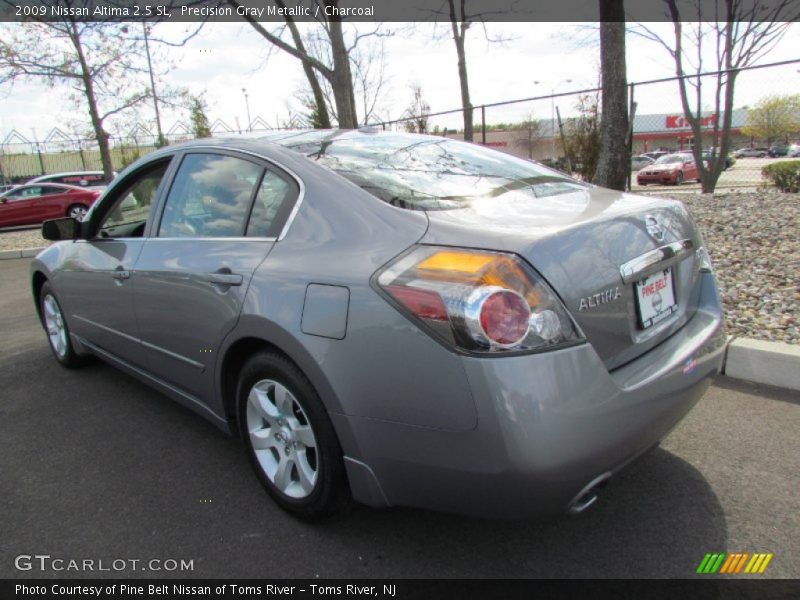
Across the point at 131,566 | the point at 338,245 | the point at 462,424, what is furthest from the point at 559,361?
the point at 131,566

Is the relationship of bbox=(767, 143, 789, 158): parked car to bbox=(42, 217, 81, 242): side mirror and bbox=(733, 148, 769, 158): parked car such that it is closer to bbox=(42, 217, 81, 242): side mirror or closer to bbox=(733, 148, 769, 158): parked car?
bbox=(733, 148, 769, 158): parked car

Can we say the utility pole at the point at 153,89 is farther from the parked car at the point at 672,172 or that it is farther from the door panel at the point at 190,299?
the parked car at the point at 672,172

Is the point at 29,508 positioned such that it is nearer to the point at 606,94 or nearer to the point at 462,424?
the point at 462,424

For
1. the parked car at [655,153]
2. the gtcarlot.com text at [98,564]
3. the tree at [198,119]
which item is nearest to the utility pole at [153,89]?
the tree at [198,119]

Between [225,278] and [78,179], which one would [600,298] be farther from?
[78,179]

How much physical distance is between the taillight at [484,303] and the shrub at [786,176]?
10.2m

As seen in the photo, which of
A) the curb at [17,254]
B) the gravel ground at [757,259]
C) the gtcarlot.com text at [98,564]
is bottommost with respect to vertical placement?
the gtcarlot.com text at [98,564]

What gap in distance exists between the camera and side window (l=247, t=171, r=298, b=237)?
7.87 ft

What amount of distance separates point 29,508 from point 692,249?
124 inches

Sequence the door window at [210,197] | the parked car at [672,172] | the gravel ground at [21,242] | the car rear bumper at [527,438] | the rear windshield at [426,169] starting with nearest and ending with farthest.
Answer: the car rear bumper at [527,438] < the rear windshield at [426,169] < the door window at [210,197] < the gravel ground at [21,242] < the parked car at [672,172]

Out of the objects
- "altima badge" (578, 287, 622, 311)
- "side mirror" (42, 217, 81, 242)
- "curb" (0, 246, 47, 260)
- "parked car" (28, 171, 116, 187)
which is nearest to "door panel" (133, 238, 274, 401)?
"side mirror" (42, 217, 81, 242)

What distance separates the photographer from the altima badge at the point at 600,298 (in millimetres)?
1833

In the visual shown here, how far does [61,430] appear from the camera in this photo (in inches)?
132

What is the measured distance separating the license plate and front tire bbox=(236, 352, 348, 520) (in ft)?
3.94
